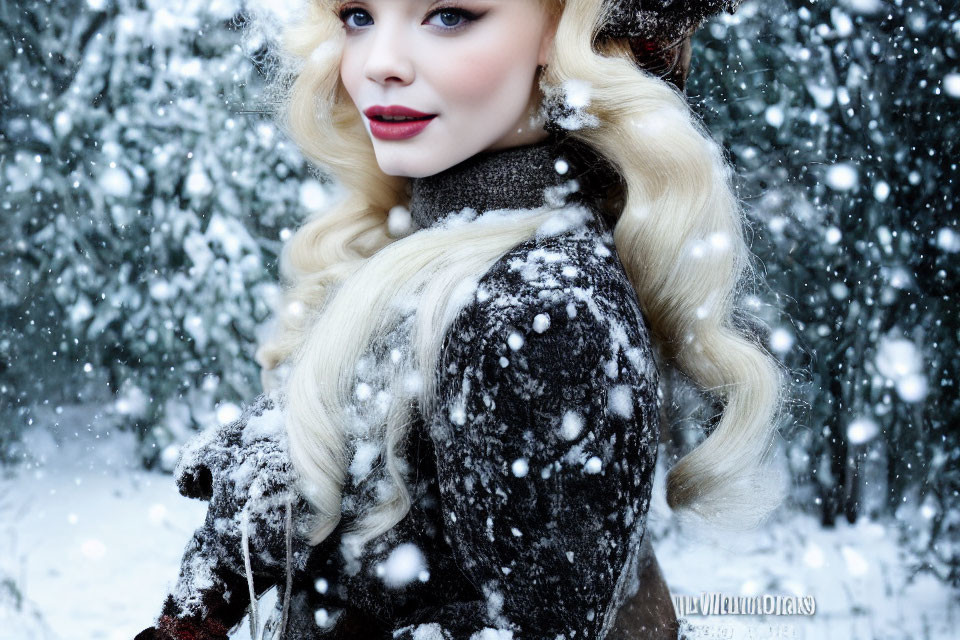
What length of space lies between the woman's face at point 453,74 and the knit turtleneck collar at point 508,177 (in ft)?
0.09

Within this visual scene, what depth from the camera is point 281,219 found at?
3.40m

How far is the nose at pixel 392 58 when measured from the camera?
1.33 m

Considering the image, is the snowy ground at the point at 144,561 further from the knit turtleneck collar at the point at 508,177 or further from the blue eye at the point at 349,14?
the blue eye at the point at 349,14

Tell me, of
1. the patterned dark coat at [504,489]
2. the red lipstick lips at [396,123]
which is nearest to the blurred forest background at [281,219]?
the red lipstick lips at [396,123]

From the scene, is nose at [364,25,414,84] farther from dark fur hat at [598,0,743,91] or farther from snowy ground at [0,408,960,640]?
snowy ground at [0,408,960,640]

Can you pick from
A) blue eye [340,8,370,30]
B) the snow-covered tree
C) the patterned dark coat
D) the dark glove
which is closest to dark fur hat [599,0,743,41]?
the patterned dark coat

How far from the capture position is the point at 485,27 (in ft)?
4.34

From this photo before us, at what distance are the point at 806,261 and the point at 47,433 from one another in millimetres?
3546

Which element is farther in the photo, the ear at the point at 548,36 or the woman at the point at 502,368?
the ear at the point at 548,36

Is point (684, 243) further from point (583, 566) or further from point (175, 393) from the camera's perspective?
point (175, 393)

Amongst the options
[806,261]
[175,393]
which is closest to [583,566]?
[806,261]

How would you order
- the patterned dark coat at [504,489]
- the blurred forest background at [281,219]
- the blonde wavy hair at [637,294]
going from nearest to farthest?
the patterned dark coat at [504,489] → the blonde wavy hair at [637,294] → the blurred forest background at [281,219]

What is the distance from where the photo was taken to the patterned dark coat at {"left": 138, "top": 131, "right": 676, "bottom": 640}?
1109 millimetres

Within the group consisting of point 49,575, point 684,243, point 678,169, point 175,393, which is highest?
point 678,169
